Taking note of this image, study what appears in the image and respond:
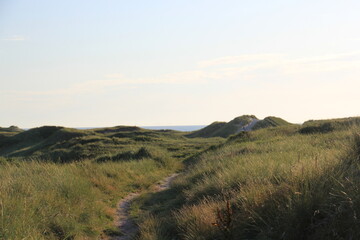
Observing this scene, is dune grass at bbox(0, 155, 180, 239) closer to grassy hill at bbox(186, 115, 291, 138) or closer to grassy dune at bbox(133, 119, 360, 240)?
grassy dune at bbox(133, 119, 360, 240)

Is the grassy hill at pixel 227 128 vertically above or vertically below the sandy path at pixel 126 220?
above

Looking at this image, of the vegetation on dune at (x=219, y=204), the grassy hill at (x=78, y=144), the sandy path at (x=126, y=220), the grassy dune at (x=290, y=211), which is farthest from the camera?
the grassy hill at (x=78, y=144)

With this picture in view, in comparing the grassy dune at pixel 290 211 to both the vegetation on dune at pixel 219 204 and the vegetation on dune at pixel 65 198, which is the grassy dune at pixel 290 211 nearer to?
the vegetation on dune at pixel 219 204

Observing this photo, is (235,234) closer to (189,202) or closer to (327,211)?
(327,211)

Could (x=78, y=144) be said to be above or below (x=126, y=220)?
above

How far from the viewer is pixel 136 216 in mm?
10289

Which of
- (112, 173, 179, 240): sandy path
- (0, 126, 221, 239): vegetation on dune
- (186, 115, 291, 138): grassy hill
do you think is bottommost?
(112, 173, 179, 240): sandy path

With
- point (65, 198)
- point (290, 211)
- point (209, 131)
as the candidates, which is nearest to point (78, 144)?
point (65, 198)

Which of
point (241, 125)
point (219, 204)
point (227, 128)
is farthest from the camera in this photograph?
point (227, 128)

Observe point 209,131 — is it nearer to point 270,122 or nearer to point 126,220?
point 270,122

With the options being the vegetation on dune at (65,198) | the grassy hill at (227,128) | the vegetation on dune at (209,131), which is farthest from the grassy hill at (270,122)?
the vegetation on dune at (65,198)

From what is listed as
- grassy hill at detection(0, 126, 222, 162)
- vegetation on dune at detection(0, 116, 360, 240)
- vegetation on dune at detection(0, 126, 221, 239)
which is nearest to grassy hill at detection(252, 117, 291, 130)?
grassy hill at detection(0, 126, 222, 162)

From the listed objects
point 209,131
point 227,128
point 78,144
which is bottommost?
point 209,131

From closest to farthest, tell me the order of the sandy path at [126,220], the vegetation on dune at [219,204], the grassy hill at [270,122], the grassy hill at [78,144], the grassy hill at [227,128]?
the vegetation on dune at [219,204]
the sandy path at [126,220]
the grassy hill at [78,144]
the grassy hill at [270,122]
the grassy hill at [227,128]
